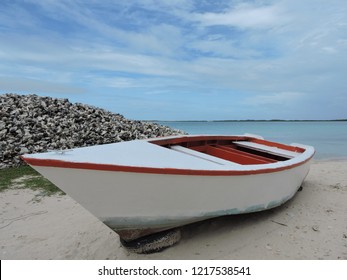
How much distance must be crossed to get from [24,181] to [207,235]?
590 centimetres

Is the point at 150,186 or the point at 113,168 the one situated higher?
the point at 113,168

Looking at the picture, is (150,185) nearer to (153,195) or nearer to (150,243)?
(153,195)

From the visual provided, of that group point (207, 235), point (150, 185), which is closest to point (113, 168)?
point (150, 185)

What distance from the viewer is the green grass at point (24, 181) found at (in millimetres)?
7462

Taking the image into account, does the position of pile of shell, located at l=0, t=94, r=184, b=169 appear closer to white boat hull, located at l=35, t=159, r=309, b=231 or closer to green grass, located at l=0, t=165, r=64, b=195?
green grass, located at l=0, t=165, r=64, b=195

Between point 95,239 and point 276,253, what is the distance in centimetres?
276

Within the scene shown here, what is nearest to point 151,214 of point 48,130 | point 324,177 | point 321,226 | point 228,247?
point 228,247

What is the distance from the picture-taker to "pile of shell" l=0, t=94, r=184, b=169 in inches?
415

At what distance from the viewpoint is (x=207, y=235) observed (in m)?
4.54

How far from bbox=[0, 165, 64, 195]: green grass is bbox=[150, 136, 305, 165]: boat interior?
3.41m

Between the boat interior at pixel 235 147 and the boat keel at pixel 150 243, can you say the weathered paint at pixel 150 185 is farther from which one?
the boat interior at pixel 235 147

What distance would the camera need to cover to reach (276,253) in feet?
13.3

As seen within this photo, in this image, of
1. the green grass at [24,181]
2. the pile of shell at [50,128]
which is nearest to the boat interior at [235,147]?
the green grass at [24,181]

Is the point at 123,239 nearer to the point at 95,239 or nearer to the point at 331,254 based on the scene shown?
the point at 95,239
